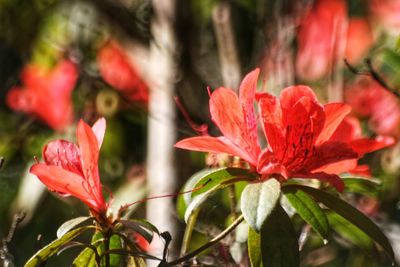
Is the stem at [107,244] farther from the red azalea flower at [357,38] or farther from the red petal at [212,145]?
the red azalea flower at [357,38]

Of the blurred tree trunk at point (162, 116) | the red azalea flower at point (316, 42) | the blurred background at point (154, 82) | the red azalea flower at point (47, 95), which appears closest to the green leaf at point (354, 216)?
the blurred background at point (154, 82)

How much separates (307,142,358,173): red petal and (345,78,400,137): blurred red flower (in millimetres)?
1060

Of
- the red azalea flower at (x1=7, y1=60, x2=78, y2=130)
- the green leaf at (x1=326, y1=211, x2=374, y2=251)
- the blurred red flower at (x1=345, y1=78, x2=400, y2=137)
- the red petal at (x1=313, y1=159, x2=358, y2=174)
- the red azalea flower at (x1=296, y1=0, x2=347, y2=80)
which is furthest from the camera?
the red azalea flower at (x1=296, y1=0, x2=347, y2=80)

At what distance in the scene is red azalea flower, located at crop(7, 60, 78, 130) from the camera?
249 centimetres

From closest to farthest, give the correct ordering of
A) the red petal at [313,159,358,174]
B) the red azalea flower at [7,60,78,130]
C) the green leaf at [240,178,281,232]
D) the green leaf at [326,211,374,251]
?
the green leaf at [240,178,281,232], the red petal at [313,159,358,174], the green leaf at [326,211,374,251], the red azalea flower at [7,60,78,130]

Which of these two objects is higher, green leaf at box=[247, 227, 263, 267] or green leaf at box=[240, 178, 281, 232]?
green leaf at box=[240, 178, 281, 232]

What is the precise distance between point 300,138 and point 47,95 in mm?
1579

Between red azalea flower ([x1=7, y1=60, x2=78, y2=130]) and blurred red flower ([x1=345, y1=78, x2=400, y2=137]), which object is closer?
blurred red flower ([x1=345, y1=78, x2=400, y2=137])

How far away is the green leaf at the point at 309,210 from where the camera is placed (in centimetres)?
102

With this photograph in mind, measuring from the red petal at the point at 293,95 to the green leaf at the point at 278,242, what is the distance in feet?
0.39

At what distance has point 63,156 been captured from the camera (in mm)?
1061

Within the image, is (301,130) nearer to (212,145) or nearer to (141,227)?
(212,145)

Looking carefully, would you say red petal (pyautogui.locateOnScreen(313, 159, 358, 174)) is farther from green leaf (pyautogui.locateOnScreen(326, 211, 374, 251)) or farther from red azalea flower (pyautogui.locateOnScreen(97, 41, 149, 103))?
red azalea flower (pyautogui.locateOnScreen(97, 41, 149, 103))

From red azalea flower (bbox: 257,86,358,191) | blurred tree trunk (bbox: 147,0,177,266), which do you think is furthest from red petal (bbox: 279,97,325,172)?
blurred tree trunk (bbox: 147,0,177,266)
